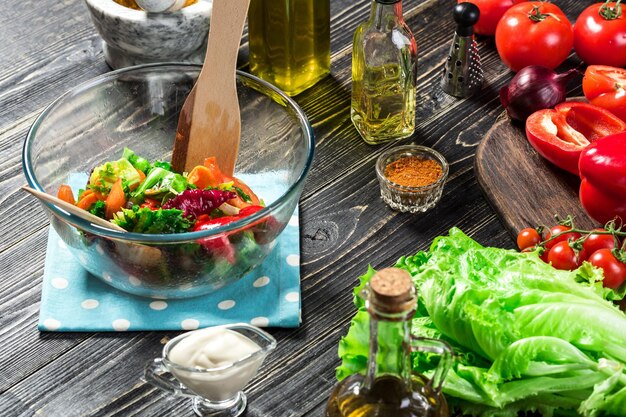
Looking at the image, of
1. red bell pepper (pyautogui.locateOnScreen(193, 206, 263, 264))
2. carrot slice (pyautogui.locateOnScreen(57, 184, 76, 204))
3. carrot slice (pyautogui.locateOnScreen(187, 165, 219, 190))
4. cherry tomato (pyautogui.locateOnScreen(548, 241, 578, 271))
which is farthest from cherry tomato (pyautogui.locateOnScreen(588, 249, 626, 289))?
carrot slice (pyautogui.locateOnScreen(57, 184, 76, 204))

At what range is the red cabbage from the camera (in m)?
1.62

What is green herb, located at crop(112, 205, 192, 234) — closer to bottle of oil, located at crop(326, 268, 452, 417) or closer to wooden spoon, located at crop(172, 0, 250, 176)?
wooden spoon, located at crop(172, 0, 250, 176)

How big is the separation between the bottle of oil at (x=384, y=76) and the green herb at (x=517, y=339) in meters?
0.59

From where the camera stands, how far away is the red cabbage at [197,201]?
1.62 metres

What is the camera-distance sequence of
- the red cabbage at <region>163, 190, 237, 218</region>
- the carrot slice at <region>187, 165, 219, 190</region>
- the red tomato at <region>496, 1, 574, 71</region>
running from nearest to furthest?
1. the red cabbage at <region>163, 190, 237, 218</region>
2. the carrot slice at <region>187, 165, 219, 190</region>
3. the red tomato at <region>496, 1, 574, 71</region>

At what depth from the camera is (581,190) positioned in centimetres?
183

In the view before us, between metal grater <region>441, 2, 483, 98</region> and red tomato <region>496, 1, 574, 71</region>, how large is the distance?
8 cm

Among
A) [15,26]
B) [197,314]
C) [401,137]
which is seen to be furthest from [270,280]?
[15,26]

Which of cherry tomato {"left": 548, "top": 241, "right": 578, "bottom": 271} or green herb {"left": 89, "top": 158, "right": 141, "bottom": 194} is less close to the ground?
green herb {"left": 89, "top": 158, "right": 141, "bottom": 194}

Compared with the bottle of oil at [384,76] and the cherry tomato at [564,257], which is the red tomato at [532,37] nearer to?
the bottle of oil at [384,76]

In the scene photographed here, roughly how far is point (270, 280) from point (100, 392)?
0.36m

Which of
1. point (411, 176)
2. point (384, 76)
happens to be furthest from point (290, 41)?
point (411, 176)

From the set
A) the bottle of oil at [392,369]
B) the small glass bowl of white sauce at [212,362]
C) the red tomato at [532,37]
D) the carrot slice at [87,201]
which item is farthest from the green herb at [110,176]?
the red tomato at [532,37]

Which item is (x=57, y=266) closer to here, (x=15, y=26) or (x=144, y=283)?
(x=144, y=283)
